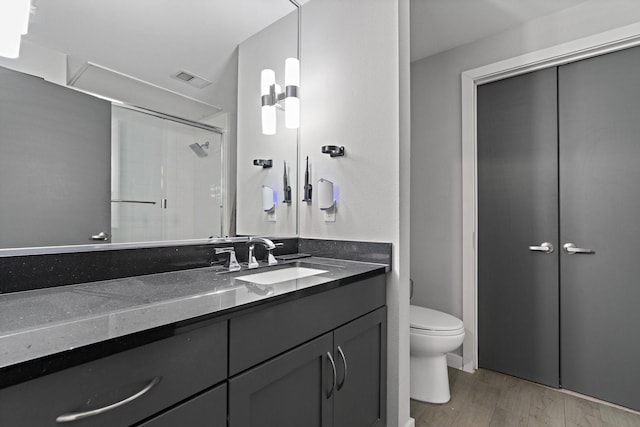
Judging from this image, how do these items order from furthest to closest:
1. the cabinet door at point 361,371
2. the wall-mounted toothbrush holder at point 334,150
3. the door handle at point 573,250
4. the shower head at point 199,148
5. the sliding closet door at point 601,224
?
the door handle at point 573,250
the sliding closet door at point 601,224
the wall-mounted toothbrush holder at point 334,150
the shower head at point 199,148
the cabinet door at point 361,371

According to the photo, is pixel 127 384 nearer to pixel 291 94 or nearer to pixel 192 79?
pixel 192 79

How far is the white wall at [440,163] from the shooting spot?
2352mm

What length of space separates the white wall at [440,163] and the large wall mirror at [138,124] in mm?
1247

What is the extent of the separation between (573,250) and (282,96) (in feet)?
6.60

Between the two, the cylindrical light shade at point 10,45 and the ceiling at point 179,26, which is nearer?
the cylindrical light shade at point 10,45

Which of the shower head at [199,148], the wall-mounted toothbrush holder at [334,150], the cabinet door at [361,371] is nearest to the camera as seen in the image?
the cabinet door at [361,371]

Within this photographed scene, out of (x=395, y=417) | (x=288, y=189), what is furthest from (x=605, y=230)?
(x=288, y=189)

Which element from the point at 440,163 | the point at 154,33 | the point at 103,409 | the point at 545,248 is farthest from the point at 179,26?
the point at 545,248

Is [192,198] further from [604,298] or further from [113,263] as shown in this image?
[604,298]

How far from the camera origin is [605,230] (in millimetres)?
1901

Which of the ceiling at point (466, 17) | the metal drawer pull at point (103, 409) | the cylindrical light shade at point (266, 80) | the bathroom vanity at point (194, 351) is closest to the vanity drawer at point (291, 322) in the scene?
the bathroom vanity at point (194, 351)

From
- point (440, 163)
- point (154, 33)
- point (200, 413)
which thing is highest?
point (154, 33)

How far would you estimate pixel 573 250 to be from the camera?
6.56 ft

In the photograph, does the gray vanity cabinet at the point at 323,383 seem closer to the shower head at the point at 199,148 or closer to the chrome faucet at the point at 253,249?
the chrome faucet at the point at 253,249
